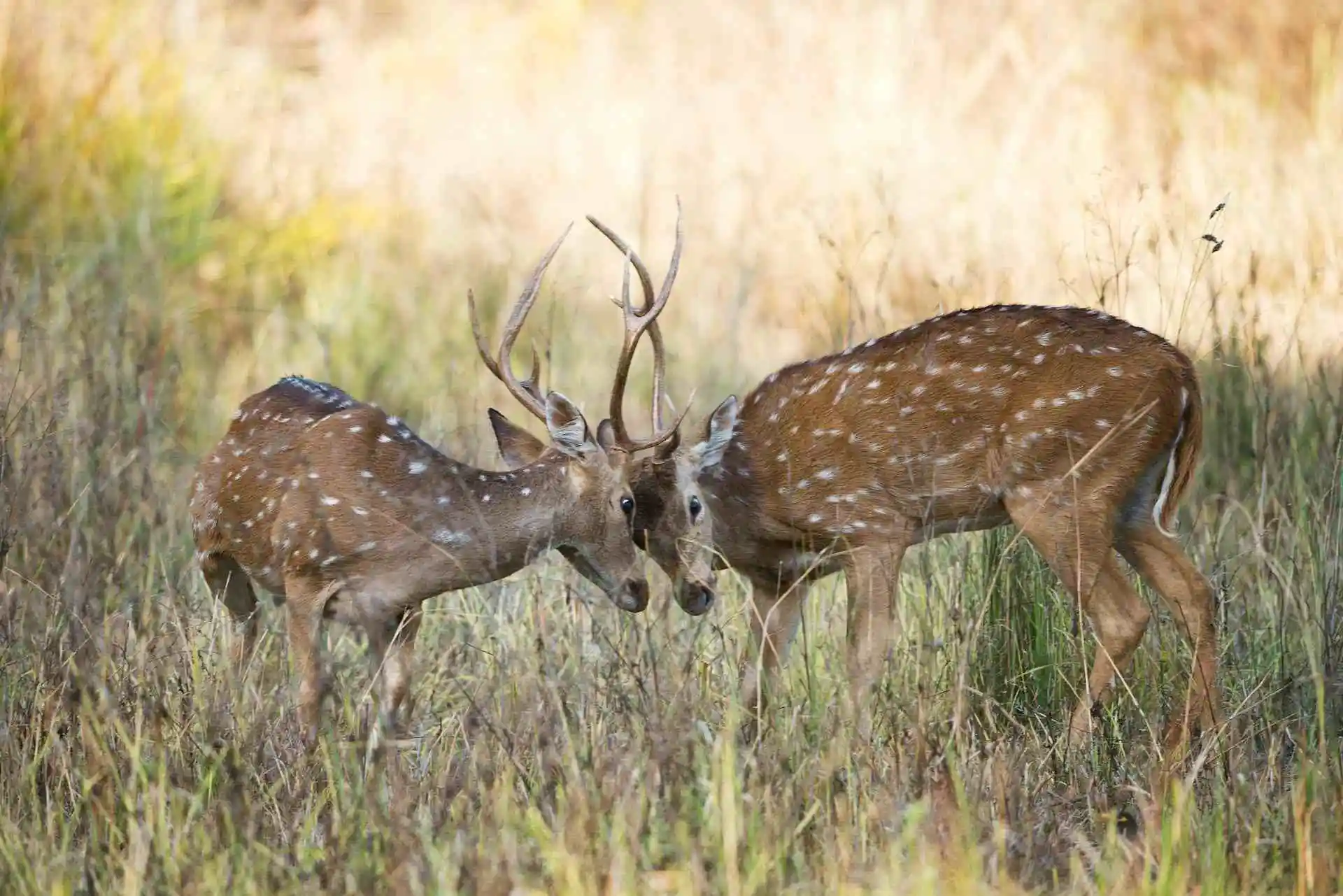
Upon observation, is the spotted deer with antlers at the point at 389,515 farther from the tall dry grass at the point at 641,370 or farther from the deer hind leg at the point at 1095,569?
the deer hind leg at the point at 1095,569

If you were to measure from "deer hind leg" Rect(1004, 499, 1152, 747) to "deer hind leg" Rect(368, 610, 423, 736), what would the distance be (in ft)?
5.64

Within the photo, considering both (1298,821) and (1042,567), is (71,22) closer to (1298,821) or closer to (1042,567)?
(1042,567)

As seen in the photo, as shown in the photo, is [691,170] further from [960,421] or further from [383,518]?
[383,518]

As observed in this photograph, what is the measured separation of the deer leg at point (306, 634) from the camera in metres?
4.89

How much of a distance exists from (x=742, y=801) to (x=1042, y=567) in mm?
1878


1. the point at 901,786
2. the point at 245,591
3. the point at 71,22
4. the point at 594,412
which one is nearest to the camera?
the point at 901,786

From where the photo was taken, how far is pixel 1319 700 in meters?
3.78

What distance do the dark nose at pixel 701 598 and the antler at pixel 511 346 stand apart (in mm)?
682

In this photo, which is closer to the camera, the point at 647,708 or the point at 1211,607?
the point at 647,708

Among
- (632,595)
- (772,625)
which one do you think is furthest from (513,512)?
(772,625)

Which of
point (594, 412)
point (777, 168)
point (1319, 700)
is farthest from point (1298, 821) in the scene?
point (777, 168)

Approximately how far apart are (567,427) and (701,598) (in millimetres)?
662

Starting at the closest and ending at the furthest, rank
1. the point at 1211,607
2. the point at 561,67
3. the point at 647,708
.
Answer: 1. the point at 647,708
2. the point at 1211,607
3. the point at 561,67

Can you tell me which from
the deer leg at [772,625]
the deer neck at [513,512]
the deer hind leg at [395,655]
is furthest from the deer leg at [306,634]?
the deer leg at [772,625]
